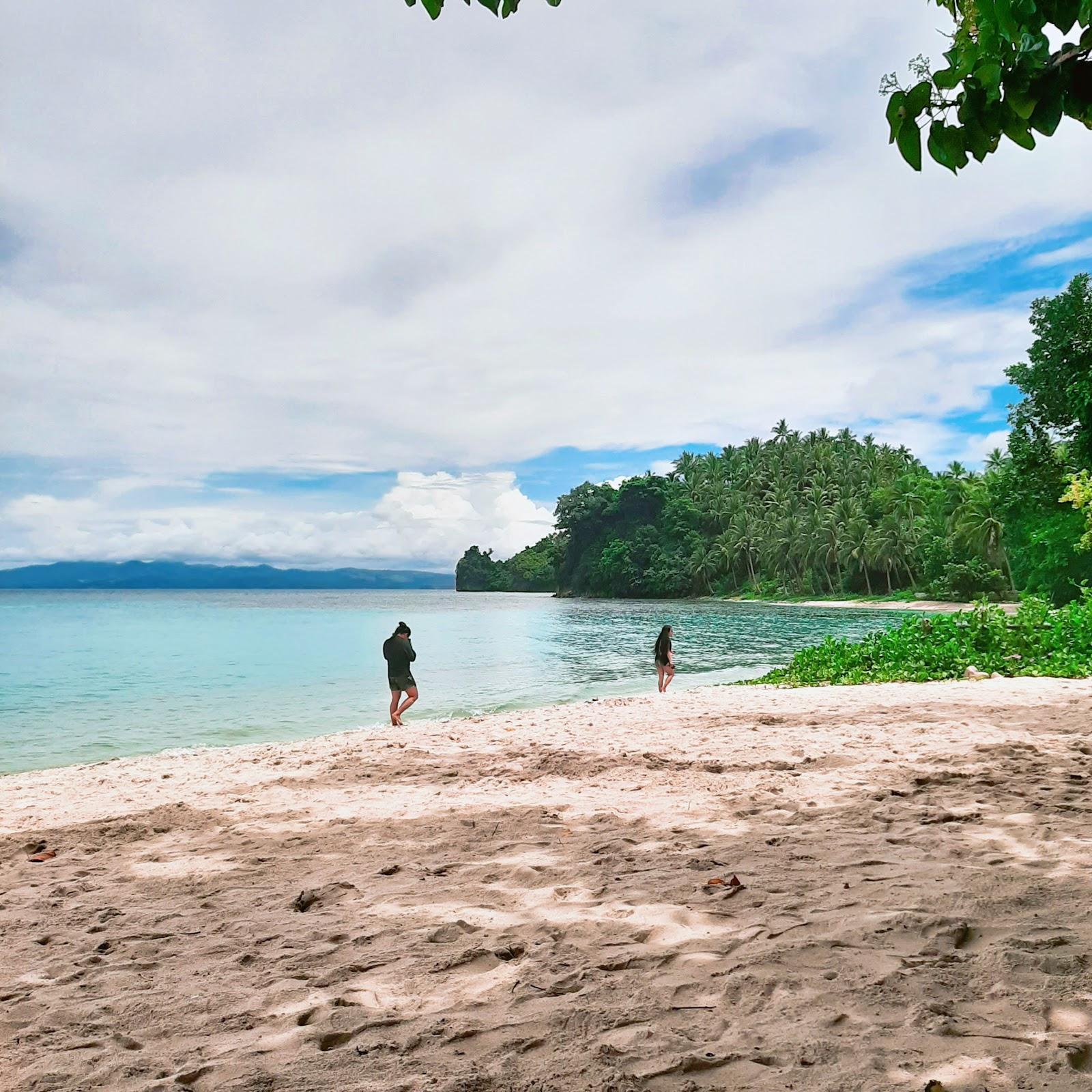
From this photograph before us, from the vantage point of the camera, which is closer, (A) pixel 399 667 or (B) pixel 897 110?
(B) pixel 897 110

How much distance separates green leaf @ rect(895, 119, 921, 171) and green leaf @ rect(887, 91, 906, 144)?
0.07ft

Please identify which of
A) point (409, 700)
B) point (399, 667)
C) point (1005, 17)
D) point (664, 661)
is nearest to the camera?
point (1005, 17)

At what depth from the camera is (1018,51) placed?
8.83ft

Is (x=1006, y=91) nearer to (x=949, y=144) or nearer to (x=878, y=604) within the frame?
(x=949, y=144)

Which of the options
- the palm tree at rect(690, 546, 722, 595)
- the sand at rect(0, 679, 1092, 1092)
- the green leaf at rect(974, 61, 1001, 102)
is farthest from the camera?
the palm tree at rect(690, 546, 722, 595)

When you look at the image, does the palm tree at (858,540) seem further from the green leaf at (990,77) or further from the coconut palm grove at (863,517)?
the green leaf at (990,77)

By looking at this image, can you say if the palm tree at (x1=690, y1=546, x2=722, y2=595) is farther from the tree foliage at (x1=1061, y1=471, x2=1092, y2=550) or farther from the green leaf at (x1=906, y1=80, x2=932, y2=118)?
the green leaf at (x1=906, y1=80, x2=932, y2=118)

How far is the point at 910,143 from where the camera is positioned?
276 cm

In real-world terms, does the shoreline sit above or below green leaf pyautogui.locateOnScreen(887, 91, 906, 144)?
below

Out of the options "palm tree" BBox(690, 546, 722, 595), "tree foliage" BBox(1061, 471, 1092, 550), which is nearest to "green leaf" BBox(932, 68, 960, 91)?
"tree foliage" BBox(1061, 471, 1092, 550)

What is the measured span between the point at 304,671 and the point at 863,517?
2486 inches

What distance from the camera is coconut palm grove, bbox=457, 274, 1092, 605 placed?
128 ft

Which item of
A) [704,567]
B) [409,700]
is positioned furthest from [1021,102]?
[704,567]

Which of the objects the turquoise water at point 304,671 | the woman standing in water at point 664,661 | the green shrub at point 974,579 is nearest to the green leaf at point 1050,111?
the woman standing in water at point 664,661
